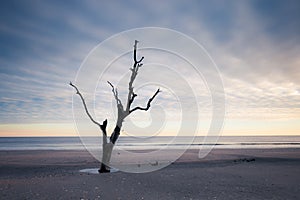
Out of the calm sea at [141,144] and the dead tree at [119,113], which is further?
the calm sea at [141,144]

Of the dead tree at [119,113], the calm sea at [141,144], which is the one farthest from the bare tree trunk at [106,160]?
the calm sea at [141,144]

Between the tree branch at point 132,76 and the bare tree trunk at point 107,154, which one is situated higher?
the tree branch at point 132,76

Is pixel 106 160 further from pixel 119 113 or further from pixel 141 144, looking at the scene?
pixel 141 144

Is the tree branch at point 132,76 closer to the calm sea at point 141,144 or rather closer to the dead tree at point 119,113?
the dead tree at point 119,113

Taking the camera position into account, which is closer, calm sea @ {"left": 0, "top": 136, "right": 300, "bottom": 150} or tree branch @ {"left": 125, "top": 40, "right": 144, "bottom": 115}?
tree branch @ {"left": 125, "top": 40, "right": 144, "bottom": 115}

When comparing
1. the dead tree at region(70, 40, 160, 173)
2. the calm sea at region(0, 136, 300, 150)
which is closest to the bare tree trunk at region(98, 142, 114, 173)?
the dead tree at region(70, 40, 160, 173)

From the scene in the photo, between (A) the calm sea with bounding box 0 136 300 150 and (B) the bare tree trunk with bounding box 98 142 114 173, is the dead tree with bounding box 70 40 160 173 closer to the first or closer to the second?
(B) the bare tree trunk with bounding box 98 142 114 173

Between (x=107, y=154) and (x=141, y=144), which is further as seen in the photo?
(x=141, y=144)

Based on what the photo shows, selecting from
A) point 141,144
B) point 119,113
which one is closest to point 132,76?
point 119,113

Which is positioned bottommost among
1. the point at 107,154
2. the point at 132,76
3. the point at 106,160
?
the point at 106,160

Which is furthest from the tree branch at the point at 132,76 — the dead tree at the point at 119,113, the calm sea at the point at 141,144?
the calm sea at the point at 141,144

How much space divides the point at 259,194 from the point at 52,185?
1032cm

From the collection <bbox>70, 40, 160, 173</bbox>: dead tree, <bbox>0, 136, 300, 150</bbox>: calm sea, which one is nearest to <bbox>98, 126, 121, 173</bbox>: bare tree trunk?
<bbox>70, 40, 160, 173</bbox>: dead tree

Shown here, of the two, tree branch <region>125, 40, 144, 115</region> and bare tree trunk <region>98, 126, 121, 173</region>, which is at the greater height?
tree branch <region>125, 40, 144, 115</region>
